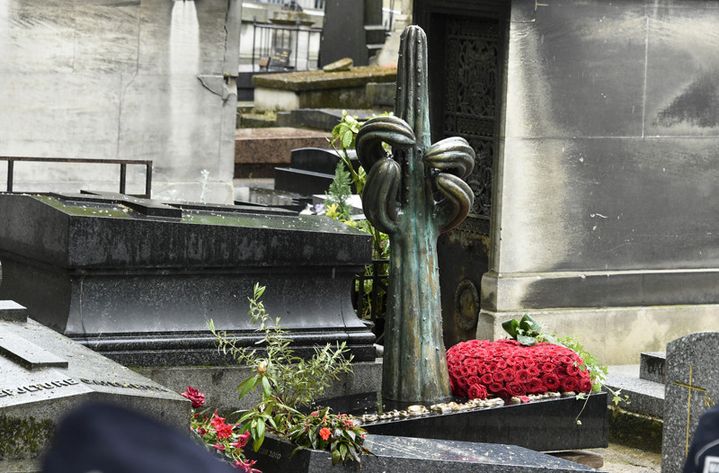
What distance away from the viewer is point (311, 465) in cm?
658

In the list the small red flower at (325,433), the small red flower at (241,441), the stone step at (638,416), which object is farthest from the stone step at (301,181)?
the small red flower at (325,433)

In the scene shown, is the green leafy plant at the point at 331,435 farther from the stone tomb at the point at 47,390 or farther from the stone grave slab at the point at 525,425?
the stone tomb at the point at 47,390

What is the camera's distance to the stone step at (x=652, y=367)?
9.68 meters

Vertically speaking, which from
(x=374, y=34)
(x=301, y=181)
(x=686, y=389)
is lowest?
(x=686, y=389)

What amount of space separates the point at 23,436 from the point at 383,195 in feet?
10.1

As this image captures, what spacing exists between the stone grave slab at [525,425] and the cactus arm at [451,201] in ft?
3.54

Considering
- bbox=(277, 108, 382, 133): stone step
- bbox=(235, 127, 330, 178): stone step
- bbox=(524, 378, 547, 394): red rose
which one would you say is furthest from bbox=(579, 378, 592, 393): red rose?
bbox=(277, 108, 382, 133): stone step

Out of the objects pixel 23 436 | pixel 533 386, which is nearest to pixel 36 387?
pixel 23 436

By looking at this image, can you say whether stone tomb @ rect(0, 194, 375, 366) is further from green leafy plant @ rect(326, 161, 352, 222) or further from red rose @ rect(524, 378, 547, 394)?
green leafy plant @ rect(326, 161, 352, 222)

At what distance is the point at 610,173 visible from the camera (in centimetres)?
1069

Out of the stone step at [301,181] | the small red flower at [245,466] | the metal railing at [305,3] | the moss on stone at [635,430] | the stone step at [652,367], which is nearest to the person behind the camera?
the small red flower at [245,466]

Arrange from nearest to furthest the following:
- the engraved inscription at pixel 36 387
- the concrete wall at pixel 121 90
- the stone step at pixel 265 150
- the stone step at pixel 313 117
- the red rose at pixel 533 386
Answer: the engraved inscription at pixel 36 387 → the red rose at pixel 533 386 → the concrete wall at pixel 121 90 → the stone step at pixel 265 150 → the stone step at pixel 313 117

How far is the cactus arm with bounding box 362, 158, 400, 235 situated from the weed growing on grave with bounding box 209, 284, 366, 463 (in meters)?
0.76

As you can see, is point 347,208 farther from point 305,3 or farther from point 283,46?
point 305,3
